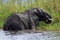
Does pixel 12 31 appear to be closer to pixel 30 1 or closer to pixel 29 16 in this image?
pixel 29 16

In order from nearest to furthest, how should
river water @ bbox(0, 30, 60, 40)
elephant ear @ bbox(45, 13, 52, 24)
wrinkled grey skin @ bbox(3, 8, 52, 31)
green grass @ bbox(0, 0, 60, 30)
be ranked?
river water @ bbox(0, 30, 60, 40), wrinkled grey skin @ bbox(3, 8, 52, 31), elephant ear @ bbox(45, 13, 52, 24), green grass @ bbox(0, 0, 60, 30)

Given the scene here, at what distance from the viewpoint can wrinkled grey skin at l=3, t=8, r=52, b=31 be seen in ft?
43.9

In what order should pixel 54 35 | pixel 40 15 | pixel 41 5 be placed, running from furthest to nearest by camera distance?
pixel 41 5, pixel 40 15, pixel 54 35

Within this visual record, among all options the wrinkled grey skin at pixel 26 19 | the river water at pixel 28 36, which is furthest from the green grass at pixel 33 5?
the river water at pixel 28 36

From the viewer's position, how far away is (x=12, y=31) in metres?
13.0

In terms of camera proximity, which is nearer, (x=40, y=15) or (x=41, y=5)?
(x=40, y=15)

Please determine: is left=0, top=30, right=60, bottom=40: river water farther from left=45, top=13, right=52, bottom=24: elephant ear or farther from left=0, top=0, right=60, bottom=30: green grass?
left=0, top=0, right=60, bottom=30: green grass

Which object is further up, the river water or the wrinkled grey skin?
the wrinkled grey skin

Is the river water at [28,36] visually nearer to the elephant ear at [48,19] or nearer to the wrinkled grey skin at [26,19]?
the wrinkled grey skin at [26,19]

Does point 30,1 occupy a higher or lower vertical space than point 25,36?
higher

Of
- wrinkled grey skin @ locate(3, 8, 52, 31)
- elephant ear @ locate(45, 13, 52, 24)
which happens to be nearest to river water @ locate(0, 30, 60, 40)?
wrinkled grey skin @ locate(3, 8, 52, 31)

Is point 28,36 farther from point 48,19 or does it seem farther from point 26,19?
point 48,19

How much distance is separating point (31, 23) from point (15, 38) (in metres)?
3.36

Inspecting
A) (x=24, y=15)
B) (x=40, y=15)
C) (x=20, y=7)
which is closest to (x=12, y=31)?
(x=24, y=15)
